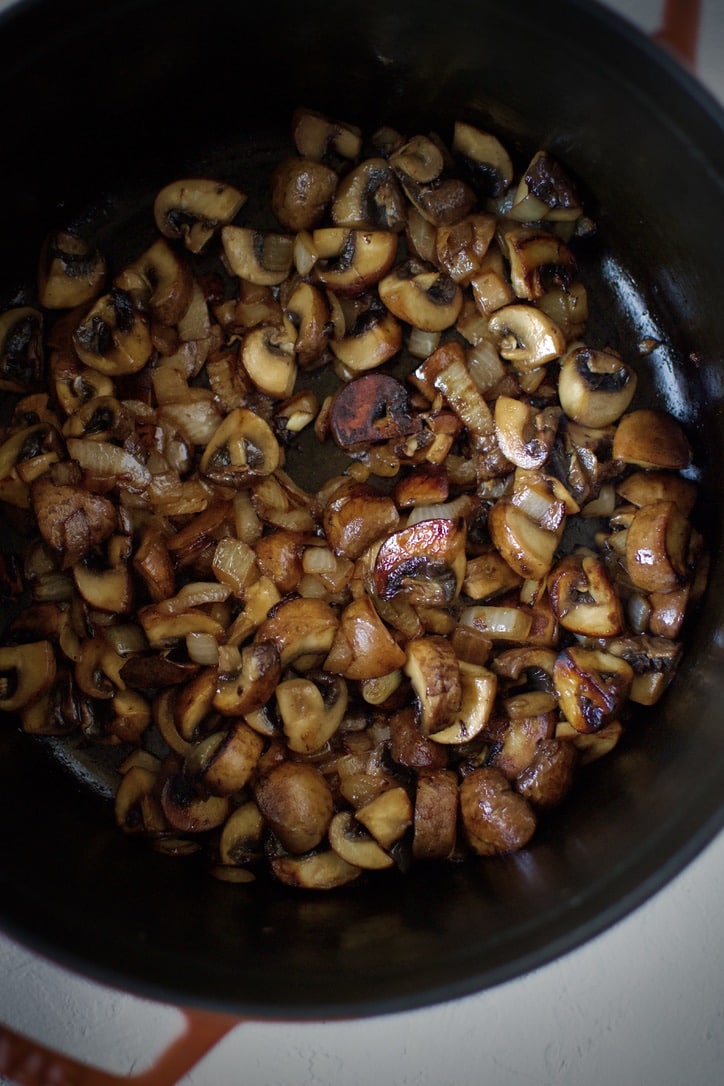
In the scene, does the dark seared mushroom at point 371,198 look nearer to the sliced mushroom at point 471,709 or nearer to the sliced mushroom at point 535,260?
the sliced mushroom at point 535,260

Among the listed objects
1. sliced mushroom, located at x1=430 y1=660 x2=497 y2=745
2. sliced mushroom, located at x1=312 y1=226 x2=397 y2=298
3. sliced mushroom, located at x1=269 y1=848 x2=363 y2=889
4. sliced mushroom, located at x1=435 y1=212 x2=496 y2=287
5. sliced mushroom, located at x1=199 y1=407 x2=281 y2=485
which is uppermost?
sliced mushroom, located at x1=435 y1=212 x2=496 y2=287

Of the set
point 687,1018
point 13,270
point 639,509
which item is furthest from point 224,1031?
point 13,270

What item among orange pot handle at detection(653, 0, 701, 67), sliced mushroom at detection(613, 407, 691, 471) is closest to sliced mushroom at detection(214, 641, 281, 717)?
sliced mushroom at detection(613, 407, 691, 471)

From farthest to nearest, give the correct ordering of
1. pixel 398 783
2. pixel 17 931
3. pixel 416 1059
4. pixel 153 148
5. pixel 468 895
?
pixel 153 148, pixel 398 783, pixel 468 895, pixel 416 1059, pixel 17 931

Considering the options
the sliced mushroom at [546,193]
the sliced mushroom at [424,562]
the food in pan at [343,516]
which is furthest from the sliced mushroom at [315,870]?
the sliced mushroom at [546,193]

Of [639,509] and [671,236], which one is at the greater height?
[671,236]

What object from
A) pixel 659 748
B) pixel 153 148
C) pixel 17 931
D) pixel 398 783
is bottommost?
pixel 17 931

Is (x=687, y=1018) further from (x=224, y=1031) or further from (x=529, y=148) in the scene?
(x=529, y=148)

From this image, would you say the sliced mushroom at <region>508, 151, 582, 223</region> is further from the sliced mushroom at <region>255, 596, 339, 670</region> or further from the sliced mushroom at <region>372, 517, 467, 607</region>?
the sliced mushroom at <region>255, 596, 339, 670</region>
